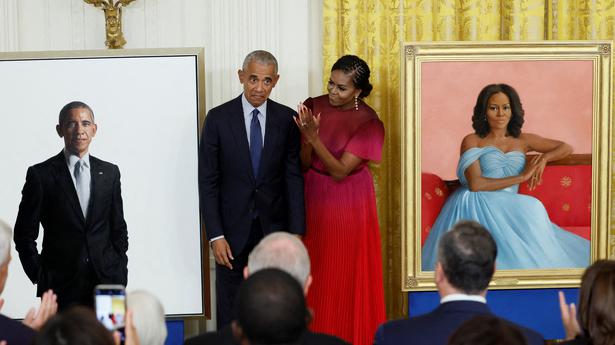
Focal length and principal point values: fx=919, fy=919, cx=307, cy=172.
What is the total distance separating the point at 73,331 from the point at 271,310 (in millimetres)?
542

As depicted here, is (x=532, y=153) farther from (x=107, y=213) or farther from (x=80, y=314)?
(x=80, y=314)

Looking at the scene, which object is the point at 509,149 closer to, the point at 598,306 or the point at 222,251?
the point at 222,251

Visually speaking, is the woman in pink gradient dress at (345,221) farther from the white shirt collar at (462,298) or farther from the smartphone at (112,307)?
Answer: the smartphone at (112,307)

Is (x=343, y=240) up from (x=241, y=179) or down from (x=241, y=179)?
down

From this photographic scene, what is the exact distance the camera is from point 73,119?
228 inches

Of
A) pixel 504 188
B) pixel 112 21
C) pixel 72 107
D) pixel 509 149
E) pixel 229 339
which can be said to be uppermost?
pixel 112 21

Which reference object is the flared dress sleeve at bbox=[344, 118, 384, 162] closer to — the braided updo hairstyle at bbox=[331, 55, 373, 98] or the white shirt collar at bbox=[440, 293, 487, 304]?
the braided updo hairstyle at bbox=[331, 55, 373, 98]

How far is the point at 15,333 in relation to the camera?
10.2 ft

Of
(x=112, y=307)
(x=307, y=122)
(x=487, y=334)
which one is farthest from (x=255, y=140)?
(x=487, y=334)

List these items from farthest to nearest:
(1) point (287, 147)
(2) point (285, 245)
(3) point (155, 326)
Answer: (1) point (287, 147) < (2) point (285, 245) < (3) point (155, 326)

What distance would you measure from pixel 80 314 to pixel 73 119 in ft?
11.5

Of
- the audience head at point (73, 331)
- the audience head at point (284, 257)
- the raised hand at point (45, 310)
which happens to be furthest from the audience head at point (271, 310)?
the raised hand at point (45, 310)

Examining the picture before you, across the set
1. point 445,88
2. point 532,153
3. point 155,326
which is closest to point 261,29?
point 445,88

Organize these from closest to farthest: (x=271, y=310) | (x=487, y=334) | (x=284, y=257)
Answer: (x=487, y=334), (x=271, y=310), (x=284, y=257)
